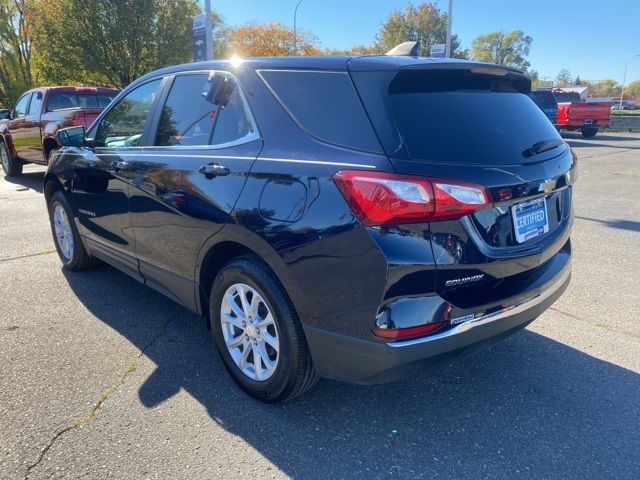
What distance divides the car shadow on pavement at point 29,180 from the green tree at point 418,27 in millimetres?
37091

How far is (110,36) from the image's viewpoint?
21.6 meters

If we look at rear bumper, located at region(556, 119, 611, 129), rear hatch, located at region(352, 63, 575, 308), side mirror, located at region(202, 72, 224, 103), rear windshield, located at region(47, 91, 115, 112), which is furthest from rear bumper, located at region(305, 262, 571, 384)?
rear bumper, located at region(556, 119, 611, 129)

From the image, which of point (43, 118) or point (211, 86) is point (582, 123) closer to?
point (43, 118)

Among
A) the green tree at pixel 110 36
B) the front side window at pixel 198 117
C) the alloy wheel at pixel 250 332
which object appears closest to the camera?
the alloy wheel at pixel 250 332

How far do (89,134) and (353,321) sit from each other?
126 inches

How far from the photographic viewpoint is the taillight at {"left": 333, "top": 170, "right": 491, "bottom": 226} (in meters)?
2.03

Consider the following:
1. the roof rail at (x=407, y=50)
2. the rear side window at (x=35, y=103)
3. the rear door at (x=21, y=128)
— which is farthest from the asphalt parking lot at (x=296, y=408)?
the rear door at (x=21, y=128)

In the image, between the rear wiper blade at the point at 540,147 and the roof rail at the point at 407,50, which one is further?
the roof rail at the point at 407,50

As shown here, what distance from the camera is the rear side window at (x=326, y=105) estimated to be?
2.20 m

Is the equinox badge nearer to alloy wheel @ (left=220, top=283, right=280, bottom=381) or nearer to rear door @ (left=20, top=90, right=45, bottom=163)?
alloy wheel @ (left=220, top=283, right=280, bottom=381)

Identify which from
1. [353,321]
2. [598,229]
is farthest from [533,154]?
[598,229]

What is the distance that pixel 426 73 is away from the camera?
2340 millimetres

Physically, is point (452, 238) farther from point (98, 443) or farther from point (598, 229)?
point (598, 229)

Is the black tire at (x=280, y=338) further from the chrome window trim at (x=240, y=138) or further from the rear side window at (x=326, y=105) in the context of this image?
the rear side window at (x=326, y=105)
